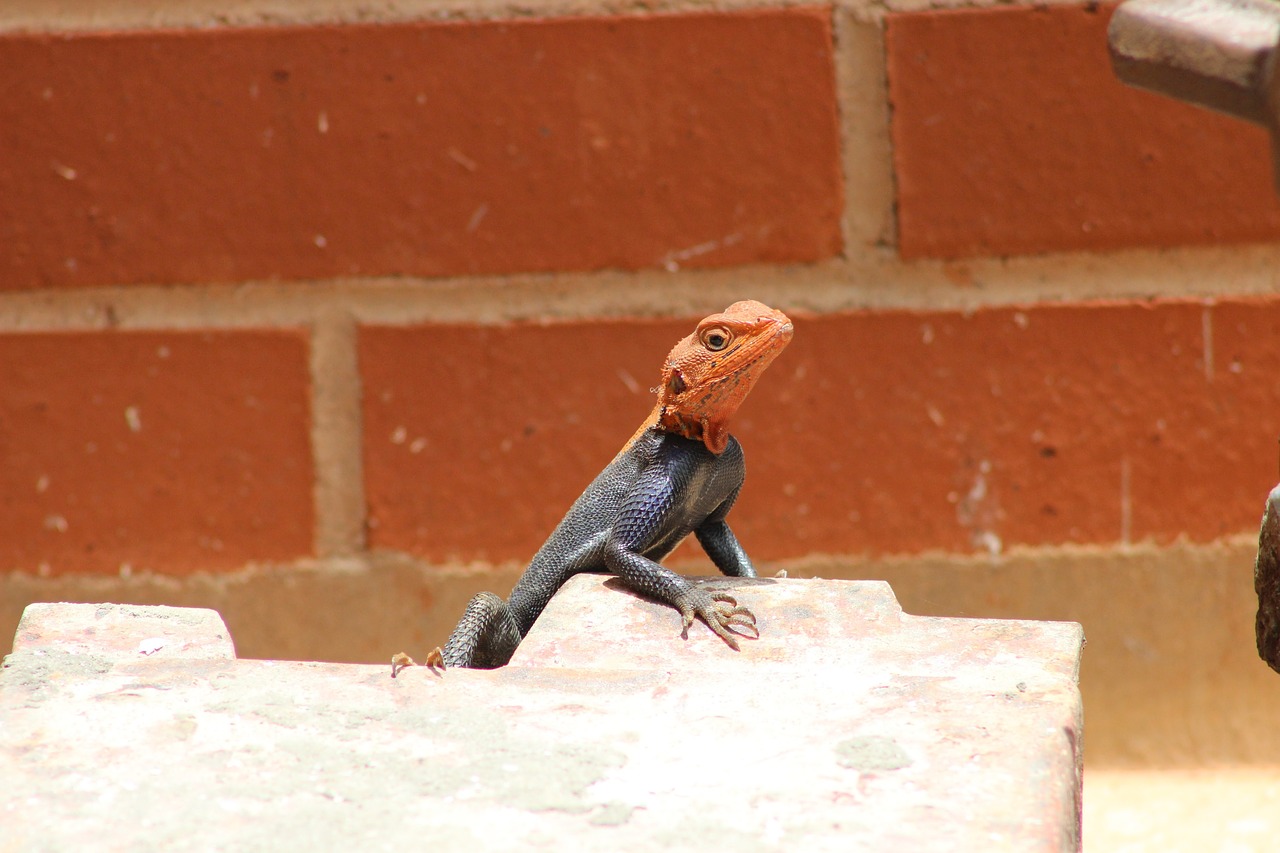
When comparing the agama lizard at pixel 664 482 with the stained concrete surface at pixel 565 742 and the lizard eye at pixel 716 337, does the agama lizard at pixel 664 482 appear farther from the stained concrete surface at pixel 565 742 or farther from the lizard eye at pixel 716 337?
the stained concrete surface at pixel 565 742

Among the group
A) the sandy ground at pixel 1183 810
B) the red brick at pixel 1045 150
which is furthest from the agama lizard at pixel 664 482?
the sandy ground at pixel 1183 810

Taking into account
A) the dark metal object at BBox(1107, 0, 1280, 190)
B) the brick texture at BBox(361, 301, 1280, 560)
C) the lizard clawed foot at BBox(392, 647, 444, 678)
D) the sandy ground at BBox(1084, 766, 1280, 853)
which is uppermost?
the dark metal object at BBox(1107, 0, 1280, 190)

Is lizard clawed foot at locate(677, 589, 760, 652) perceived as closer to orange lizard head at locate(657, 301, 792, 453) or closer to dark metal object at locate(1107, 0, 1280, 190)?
orange lizard head at locate(657, 301, 792, 453)

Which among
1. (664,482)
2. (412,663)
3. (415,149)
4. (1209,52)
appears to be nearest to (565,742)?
(412,663)

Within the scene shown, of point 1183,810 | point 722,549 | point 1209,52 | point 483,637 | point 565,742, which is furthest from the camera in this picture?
point 1183,810

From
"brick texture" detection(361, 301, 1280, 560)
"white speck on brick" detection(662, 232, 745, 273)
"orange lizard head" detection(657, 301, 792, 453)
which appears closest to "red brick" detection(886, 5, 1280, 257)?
"brick texture" detection(361, 301, 1280, 560)

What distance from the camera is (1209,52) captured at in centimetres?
57

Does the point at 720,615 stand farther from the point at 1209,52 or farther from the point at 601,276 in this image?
the point at 601,276

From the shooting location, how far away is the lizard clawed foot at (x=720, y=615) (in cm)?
132

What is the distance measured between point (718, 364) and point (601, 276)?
619 mm

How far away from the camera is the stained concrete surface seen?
3.14 feet

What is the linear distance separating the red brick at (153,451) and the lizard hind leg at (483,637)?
0.69 metres

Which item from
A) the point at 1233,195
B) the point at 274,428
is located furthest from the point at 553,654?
the point at 1233,195

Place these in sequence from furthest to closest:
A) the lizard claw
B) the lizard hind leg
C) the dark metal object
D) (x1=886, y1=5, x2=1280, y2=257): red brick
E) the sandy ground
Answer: (x1=886, y1=5, x2=1280, y2=257): red brick < the sandy ground < the lizard hind leg < the lizard claw < the dark metal object
